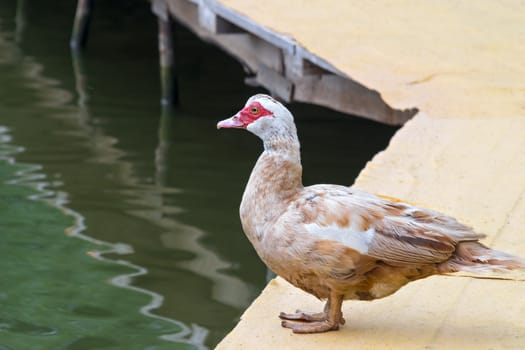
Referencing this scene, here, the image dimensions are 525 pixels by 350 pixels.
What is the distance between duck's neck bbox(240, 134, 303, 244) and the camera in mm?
3988

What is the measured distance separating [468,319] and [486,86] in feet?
10.2

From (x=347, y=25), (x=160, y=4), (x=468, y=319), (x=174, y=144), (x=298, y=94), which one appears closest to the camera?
(x=468, y=319)

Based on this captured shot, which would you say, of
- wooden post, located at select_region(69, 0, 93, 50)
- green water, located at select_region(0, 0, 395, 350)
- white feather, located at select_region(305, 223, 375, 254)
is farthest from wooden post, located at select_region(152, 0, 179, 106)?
white feather, located at select_region(305, 223, 375, 254)

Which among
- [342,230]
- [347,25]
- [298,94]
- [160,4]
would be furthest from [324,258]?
[160,4]

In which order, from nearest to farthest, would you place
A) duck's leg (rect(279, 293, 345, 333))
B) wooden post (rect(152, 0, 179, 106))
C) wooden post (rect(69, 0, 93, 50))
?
duck's leg (rect(279, 293, 345, 333))
wooden post (rect(152, 0, 179, 106))
wooden post (rect(69, 0, 93, 50))

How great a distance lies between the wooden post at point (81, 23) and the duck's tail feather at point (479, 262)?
9.48m

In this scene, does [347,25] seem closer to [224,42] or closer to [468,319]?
[224,42]

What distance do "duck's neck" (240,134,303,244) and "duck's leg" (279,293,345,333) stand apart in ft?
1.10

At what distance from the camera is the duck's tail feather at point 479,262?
3.76 metres

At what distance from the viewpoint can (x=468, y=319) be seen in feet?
13.4

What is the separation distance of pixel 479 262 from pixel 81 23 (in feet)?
31.4

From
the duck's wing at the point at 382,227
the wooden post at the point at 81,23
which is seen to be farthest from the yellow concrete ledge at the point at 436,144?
the wooden post at the point at 81,23

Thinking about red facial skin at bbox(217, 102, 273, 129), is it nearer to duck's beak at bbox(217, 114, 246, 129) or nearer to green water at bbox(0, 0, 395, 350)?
duck's beak at bbox(217, 114, 246, 129)

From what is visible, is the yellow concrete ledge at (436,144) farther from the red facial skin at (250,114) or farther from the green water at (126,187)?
the green water at (126,187)
